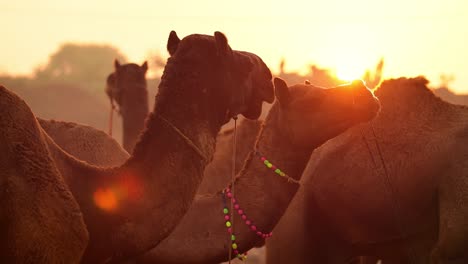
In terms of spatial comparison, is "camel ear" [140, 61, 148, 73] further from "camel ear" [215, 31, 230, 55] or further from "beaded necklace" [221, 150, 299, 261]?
"camel ear" [215, 31, 230, 55]

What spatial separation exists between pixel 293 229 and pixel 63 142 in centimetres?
211

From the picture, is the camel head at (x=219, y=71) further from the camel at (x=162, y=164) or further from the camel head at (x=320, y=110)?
the camel head at (x=320, y=110)

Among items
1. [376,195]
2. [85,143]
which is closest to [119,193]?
[85,143]

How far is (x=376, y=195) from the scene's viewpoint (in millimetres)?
5781

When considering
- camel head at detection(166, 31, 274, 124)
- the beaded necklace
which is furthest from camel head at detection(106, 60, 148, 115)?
camel head at detection(166, 31, 274, 124)

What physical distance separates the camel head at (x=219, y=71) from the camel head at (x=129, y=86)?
499 cm

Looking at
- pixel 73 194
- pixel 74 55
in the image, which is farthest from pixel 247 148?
pixel 74 55

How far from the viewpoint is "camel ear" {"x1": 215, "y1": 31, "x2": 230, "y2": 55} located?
154 inches

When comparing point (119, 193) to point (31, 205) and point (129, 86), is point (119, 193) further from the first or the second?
point (129, 86)

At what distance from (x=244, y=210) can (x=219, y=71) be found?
1118mm

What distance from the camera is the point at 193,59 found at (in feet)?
12.6

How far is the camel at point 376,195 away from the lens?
18.8ft

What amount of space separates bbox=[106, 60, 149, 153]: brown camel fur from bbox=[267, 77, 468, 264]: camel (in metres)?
3.59

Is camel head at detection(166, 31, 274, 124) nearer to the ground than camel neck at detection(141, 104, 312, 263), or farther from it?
farther from it
